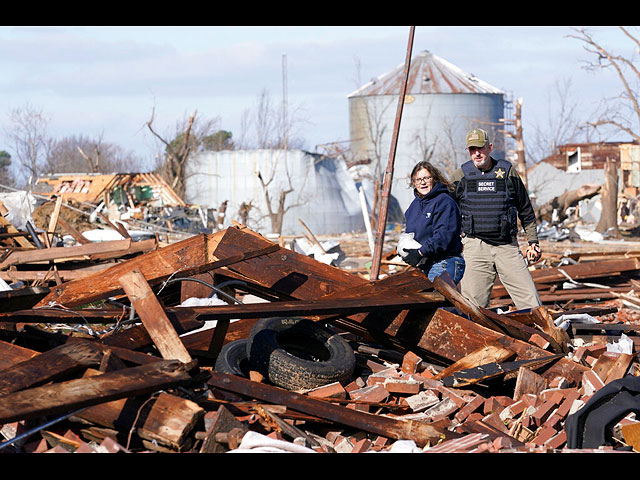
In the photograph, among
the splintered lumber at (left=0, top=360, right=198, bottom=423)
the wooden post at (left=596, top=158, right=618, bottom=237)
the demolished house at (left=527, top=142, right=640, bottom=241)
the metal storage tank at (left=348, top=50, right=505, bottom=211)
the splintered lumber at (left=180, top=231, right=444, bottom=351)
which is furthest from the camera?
the metal storage tank at (left=348, top=50, right=505, bottom=211)

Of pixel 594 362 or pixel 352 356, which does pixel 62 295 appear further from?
pixel 594 362

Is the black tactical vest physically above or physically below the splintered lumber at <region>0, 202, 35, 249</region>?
above

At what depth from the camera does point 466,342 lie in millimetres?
5246

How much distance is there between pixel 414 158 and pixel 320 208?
8.55 meters

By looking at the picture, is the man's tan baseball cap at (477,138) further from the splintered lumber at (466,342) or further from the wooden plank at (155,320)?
the wooden plank at (155,320)

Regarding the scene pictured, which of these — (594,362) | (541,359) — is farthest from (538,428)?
(594,362)

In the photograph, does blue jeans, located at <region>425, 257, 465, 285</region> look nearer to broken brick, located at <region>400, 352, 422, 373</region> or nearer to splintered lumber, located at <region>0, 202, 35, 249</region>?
broken brick, located at <region>400, 352, 422, 373</region>

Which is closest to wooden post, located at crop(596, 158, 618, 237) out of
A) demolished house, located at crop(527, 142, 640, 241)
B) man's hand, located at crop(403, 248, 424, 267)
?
demolished house, located at crop(527, 142, 640, 241)

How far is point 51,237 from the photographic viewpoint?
11148 mm

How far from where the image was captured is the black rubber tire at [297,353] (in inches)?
186

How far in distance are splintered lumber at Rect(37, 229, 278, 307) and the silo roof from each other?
4283 centimetres

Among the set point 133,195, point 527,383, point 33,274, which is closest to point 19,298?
point 33,274

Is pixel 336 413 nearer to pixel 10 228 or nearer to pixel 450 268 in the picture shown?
pixel 450 268

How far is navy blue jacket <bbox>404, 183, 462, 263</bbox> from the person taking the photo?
19.7 ft
